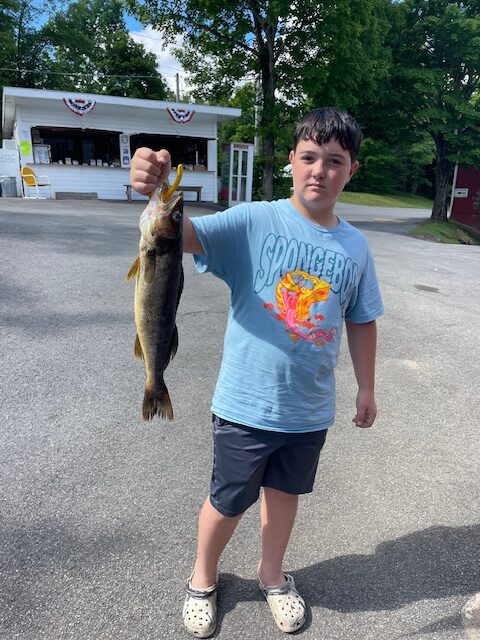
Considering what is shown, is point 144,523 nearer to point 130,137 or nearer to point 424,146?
point 130,137

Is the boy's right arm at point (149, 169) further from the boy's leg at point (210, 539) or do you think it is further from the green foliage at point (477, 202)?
the green foliage at point (477, 202)

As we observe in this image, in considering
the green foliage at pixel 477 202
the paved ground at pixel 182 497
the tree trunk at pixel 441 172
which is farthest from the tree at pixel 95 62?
the paved ground at pixel 182 497

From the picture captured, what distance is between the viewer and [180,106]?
761 inches

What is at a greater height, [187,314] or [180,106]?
[180,106]

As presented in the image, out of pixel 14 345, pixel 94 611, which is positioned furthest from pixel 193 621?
pixel 14 345

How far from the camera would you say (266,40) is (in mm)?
18094

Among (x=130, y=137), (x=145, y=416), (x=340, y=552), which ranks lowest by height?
(x=340, y=552)

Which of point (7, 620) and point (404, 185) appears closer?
point (7, 620)

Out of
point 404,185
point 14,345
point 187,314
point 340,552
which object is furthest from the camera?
point 404,185

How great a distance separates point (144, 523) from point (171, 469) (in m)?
0.48

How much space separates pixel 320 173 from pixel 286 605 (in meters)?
1.74

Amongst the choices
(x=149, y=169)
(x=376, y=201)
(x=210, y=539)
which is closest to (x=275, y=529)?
(x=210, y=539)

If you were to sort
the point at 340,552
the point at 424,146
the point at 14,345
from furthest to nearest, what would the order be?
the point at 424,146 < the point at 14,345 < the point at 340,552

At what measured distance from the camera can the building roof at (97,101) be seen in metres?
17.3
